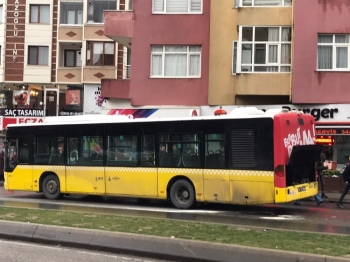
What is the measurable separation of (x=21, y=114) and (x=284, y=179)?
26.5m

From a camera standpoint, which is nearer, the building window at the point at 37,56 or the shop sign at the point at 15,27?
the shop sign at the point at 15,27

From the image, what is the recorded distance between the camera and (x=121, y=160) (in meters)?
15.9

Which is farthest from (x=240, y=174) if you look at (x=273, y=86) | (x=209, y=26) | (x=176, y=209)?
(x=209, y=26)

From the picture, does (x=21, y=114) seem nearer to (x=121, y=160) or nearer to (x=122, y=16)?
(x=122, y=16)

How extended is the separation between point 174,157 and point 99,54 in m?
23.3

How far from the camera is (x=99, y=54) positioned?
36625 millimetres

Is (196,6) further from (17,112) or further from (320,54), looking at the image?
(17,112)

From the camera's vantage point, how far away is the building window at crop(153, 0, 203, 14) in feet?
77.2

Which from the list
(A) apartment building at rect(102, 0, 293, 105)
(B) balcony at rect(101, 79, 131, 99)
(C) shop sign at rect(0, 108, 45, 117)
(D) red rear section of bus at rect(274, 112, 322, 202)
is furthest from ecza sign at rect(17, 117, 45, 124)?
(D) red rear section of bus at rect(274, 112, 322, 202)

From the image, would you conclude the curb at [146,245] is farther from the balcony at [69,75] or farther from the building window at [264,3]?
the balcony at [69,75]

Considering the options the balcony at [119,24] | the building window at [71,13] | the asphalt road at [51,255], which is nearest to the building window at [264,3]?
the balcony at [119,24]

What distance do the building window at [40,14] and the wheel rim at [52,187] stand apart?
2339 cm

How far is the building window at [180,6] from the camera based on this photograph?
23.5 meters

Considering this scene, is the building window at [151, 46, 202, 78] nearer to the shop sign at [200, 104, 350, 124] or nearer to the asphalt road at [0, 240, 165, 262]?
the shop sign at [200, 104, 350, 124]
